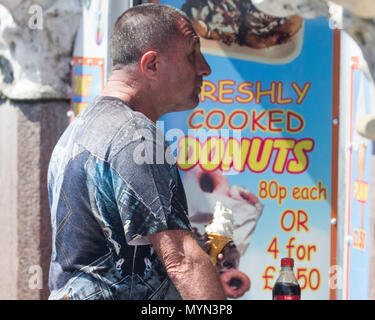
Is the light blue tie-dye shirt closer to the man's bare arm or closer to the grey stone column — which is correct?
the man's bare arm

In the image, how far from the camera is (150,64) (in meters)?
2.39

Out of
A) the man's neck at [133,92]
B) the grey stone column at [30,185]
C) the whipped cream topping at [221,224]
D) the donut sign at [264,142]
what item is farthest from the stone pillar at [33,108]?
the man's neck at [133,92]

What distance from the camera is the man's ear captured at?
2389mm

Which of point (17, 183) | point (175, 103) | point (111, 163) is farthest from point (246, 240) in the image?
point (111, 163)

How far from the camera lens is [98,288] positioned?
2176mm

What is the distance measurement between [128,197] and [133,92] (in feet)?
1.44

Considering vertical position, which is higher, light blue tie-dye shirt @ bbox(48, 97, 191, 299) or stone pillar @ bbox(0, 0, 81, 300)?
stone pillar @ bbox(0, 0, 81, 300)

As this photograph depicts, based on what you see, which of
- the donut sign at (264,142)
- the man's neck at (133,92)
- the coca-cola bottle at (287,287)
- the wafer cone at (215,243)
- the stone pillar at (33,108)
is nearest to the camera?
the man's neck at (133,92)

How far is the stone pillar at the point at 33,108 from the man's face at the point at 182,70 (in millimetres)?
2514

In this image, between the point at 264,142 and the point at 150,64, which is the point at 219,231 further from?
the point at 264,142

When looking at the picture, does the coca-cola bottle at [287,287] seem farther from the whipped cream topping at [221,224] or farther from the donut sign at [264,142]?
the donut sign at [264,142]

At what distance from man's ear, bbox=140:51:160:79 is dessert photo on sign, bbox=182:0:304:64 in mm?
1972

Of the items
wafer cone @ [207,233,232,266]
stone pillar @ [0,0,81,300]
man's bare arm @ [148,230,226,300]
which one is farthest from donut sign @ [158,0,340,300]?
man's bare arm @ [148,230,226,300]

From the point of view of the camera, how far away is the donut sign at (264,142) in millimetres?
4246
